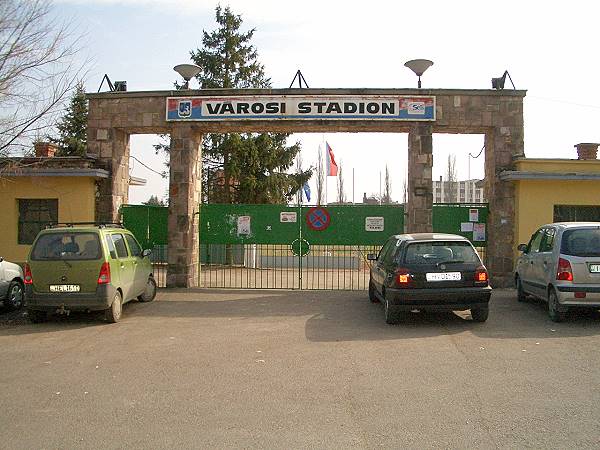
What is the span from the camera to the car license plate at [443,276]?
8.93m

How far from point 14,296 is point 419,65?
440 inches

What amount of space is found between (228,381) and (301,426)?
162cm

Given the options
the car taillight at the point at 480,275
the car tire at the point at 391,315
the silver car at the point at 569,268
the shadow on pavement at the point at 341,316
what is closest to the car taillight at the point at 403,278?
the car tire at the point at 391,315

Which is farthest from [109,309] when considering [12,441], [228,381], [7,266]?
[12,441]

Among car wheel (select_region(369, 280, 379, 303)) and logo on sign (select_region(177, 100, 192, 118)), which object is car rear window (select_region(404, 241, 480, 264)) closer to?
car wheel (select_region(369, 280, 379, 303))

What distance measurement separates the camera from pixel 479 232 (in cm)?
1437

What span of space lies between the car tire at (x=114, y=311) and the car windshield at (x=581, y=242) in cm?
812

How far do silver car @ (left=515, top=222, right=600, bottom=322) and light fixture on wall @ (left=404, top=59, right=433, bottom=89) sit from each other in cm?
570

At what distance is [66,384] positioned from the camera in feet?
20.3

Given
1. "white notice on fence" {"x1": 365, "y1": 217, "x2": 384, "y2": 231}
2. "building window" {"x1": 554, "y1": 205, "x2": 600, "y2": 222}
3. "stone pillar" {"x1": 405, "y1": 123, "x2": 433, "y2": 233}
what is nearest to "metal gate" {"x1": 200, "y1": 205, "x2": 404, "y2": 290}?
"white notice on fence" {"x1": 365, "y1": 217, "x2": 384, "y2": 231}

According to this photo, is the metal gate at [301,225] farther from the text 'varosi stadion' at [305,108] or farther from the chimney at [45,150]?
the chimney at [45,150]

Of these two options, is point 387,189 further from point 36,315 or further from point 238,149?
point 36,315

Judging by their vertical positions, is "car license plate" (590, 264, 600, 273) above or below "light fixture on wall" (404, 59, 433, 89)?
below

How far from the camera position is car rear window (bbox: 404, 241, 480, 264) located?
910cm
